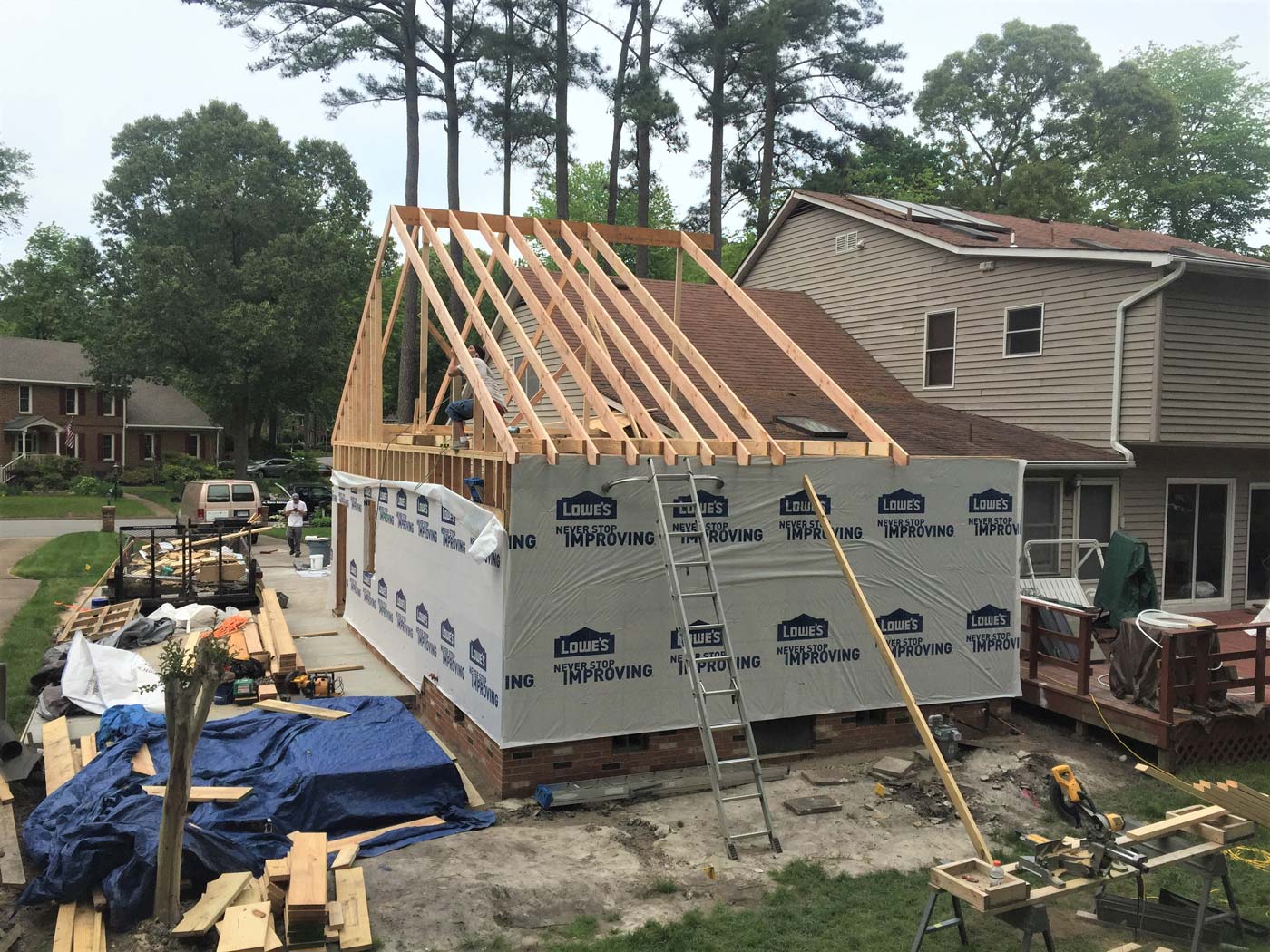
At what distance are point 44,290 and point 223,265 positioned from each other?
25.3 metres

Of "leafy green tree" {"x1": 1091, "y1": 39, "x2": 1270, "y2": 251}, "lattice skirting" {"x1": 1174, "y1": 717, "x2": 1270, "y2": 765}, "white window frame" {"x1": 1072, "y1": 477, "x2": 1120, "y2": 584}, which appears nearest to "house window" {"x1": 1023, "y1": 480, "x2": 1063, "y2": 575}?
"white window frame" {"x1": 1072, "y1": 477, "x2": 1120, "y2": 584}

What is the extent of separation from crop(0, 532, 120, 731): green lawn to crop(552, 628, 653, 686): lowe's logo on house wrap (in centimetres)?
602

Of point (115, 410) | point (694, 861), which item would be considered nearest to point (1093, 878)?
point (694, 861)

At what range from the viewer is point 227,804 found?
7160 mm

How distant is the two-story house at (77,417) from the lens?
41750 mm

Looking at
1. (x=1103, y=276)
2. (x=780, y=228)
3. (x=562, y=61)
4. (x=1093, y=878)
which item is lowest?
(x=1093, y=878)

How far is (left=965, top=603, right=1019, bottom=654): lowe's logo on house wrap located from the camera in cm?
967

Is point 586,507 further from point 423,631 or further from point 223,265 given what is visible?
point 223,265

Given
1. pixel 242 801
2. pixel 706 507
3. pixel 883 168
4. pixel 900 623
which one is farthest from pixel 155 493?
pixel 900 623

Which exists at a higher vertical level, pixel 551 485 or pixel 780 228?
pixel 780 228

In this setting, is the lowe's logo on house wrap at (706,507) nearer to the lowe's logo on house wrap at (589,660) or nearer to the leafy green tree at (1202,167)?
the lowe's logo on house wrap at (589,660)

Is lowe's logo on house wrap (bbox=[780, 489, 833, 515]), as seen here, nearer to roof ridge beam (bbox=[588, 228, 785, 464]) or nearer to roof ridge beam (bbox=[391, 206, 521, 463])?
roof ridge beam (bbox=[588, 228, 785, 464])

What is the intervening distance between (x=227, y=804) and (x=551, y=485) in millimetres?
3471

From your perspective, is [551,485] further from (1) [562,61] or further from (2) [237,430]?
(2) [237,430]
